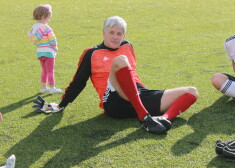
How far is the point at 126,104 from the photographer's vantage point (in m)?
3.98

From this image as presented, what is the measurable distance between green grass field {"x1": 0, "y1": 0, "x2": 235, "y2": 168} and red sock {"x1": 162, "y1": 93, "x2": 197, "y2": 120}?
0.13m

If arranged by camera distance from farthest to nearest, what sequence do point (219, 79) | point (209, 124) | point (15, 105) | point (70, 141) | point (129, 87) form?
point (15, 105) → point (219, 79) → point (209, 124) → point (129, 87) → point (70, 141)

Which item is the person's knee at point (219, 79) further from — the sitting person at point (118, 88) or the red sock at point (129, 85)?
the red sock at point (129, 85)

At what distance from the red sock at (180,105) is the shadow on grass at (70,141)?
372 mm

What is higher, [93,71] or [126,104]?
[93,71]

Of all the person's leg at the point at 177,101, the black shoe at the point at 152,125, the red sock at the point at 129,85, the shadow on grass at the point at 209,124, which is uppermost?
the red sock at the point at 129,85

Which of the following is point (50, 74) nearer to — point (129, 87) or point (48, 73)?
point (48, 73)

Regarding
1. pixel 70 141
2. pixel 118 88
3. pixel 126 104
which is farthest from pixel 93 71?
pixel 70 141

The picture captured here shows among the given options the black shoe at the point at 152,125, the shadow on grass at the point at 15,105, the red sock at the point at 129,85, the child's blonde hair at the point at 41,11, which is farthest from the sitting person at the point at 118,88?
the child's blonde hair at the point at 41,11

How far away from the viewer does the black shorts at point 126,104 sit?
3.98 metres

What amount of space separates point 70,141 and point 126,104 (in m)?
0.74

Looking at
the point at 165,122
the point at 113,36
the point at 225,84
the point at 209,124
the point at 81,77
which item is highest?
the point at 113,36

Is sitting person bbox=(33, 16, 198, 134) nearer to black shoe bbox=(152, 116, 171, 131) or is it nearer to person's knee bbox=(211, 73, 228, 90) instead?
black shoe bbox=(152, 116, 171, 131)

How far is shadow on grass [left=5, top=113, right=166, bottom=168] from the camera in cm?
318
